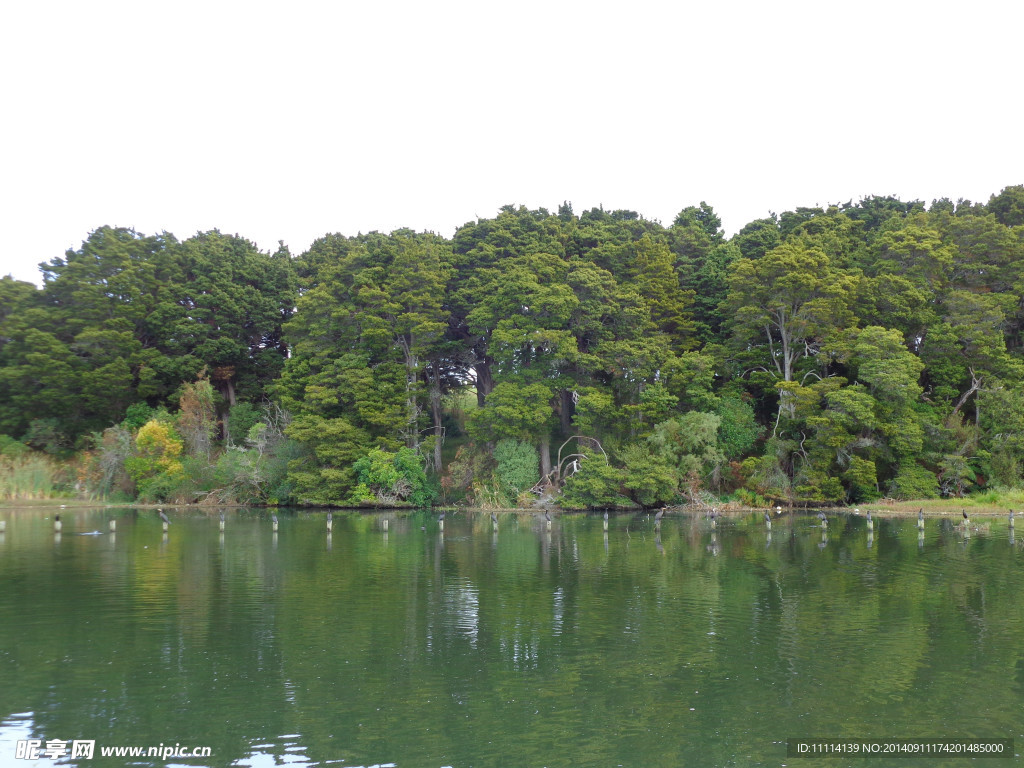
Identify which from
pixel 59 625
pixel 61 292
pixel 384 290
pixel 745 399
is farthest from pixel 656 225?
pixel 59 625

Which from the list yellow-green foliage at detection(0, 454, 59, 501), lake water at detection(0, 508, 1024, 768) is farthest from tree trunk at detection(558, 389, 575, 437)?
yellow-green foliage at detection(0, 454, 59, 501)

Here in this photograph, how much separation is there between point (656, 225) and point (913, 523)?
3196 cm

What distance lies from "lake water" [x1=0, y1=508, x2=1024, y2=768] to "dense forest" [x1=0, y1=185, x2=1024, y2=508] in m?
17.2

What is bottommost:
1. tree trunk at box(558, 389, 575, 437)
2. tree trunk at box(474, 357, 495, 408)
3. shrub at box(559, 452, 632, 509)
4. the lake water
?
the lake water

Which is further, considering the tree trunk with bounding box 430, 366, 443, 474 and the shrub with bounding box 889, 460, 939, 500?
the tree trunk with bounding box 430, 366, 443, 474

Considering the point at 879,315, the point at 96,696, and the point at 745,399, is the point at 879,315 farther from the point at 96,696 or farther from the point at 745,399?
the point at 96,696

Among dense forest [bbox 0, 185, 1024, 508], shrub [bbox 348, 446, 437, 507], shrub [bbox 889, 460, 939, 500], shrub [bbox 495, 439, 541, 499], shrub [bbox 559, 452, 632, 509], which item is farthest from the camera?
shrub [bbox 348, 446, 437, 507]

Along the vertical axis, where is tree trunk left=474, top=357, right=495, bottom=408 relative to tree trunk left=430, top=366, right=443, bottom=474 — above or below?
above

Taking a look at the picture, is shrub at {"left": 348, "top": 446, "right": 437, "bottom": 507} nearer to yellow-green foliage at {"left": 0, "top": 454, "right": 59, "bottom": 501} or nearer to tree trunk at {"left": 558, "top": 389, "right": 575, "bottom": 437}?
tree trunk at {"left": 558, "top": 389, "right": 575, "bottom": 437}

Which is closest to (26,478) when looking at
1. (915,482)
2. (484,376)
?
(484,376)

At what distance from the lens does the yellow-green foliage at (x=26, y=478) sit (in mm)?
48938

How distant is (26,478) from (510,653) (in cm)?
4761

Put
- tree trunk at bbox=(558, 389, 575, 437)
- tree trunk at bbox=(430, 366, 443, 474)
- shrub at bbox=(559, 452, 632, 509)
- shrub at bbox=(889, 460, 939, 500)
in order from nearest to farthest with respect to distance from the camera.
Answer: shrub at bbox=(889, 460, 939, 500) < shrub at bbox=(559, 452, 632, 509) < tree trunk at bbox=(430, 366, 443, 474) < tree trunk at bbox=(558, 389, 575, 437)

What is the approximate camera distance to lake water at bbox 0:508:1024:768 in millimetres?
10430
